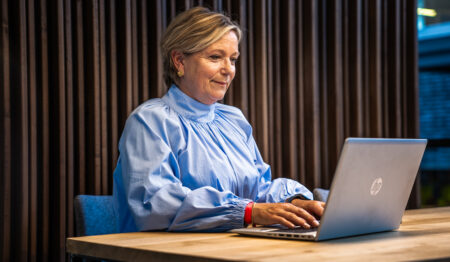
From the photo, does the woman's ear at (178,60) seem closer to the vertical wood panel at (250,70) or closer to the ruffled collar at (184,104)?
the ruffled collar at (184,104)

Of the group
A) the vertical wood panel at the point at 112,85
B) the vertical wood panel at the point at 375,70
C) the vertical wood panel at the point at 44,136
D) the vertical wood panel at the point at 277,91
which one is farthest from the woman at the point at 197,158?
the vertical wood panel at the point at 375,70

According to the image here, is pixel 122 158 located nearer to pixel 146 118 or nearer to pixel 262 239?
pixel 146 118

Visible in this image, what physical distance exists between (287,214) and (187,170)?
0.52 meters

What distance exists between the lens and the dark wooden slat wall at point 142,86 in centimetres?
249

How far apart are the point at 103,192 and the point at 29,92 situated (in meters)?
0.58

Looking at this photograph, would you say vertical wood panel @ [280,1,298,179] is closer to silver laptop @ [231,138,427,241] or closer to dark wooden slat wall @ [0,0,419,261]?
dark wooden slat wall @ [0,0,419,261]

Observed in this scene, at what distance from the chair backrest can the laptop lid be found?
3.32ft

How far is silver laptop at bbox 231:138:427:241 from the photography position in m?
1.36

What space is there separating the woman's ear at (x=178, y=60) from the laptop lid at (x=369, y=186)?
1.01 metres

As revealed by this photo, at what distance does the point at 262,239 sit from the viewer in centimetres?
152

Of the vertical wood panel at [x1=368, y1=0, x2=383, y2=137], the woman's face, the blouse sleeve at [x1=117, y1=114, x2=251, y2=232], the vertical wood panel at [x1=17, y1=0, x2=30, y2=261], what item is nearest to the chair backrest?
the blouse sleeve at [x1=117, y1=114, x2=251, y2=232]

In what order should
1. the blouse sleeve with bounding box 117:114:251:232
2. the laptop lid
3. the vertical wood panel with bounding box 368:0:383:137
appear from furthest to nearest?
the vertical wood panel with bounding box 368:0:383:137 < the blouse sleeve with bounding box 117:114:251:232 < the laptop lid

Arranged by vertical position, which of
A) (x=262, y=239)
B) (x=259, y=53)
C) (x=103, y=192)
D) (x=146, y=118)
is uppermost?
(x=259, y=53)

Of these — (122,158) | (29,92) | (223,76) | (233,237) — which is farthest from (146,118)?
(29,92)
